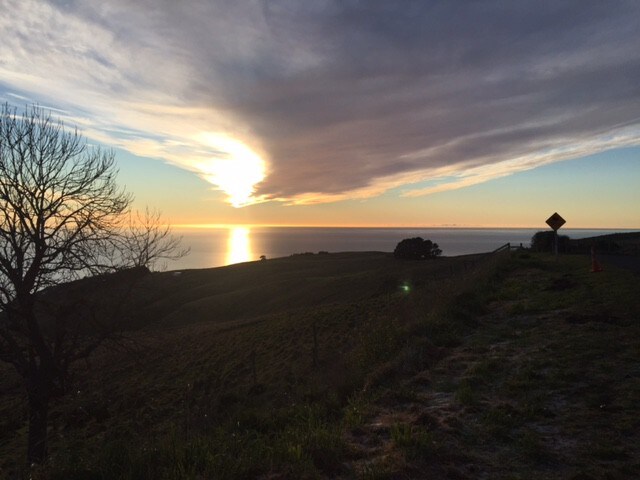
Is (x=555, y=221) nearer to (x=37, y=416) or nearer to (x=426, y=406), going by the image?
(x=426, y=406)

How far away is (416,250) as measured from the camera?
64750 mm

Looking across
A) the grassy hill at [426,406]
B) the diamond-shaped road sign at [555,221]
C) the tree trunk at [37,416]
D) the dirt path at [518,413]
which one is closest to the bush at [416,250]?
the diamond-shaped road sign at [555,221]

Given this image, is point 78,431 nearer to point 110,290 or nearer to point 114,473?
point 110,290

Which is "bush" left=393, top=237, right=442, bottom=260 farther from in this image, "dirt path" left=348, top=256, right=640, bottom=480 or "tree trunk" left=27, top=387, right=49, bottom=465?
"tree trunk" left=27, top=387, right=49, bottom=465

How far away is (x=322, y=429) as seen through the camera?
5492 mm

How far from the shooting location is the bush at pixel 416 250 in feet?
210

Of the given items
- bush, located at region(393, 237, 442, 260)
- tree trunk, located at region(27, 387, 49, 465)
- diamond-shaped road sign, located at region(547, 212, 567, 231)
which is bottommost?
tree trunk, located at region(27, 387, 49, 465)

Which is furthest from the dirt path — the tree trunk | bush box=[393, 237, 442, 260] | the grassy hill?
bush box=[393, 237, 442, 260]

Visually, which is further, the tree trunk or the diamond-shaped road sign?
the diamond-shaped road sign

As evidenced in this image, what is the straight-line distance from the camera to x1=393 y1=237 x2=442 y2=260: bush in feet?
210

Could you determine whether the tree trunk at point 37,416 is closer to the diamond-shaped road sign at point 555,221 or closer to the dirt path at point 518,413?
the dirt path at point 518,413

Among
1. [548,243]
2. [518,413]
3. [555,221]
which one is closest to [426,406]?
[518,413]

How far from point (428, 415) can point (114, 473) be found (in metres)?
3.91

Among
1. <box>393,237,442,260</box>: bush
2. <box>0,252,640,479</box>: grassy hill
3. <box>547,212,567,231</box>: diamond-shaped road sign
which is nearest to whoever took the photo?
<box>0,252,640,479</box>: grassy hill
